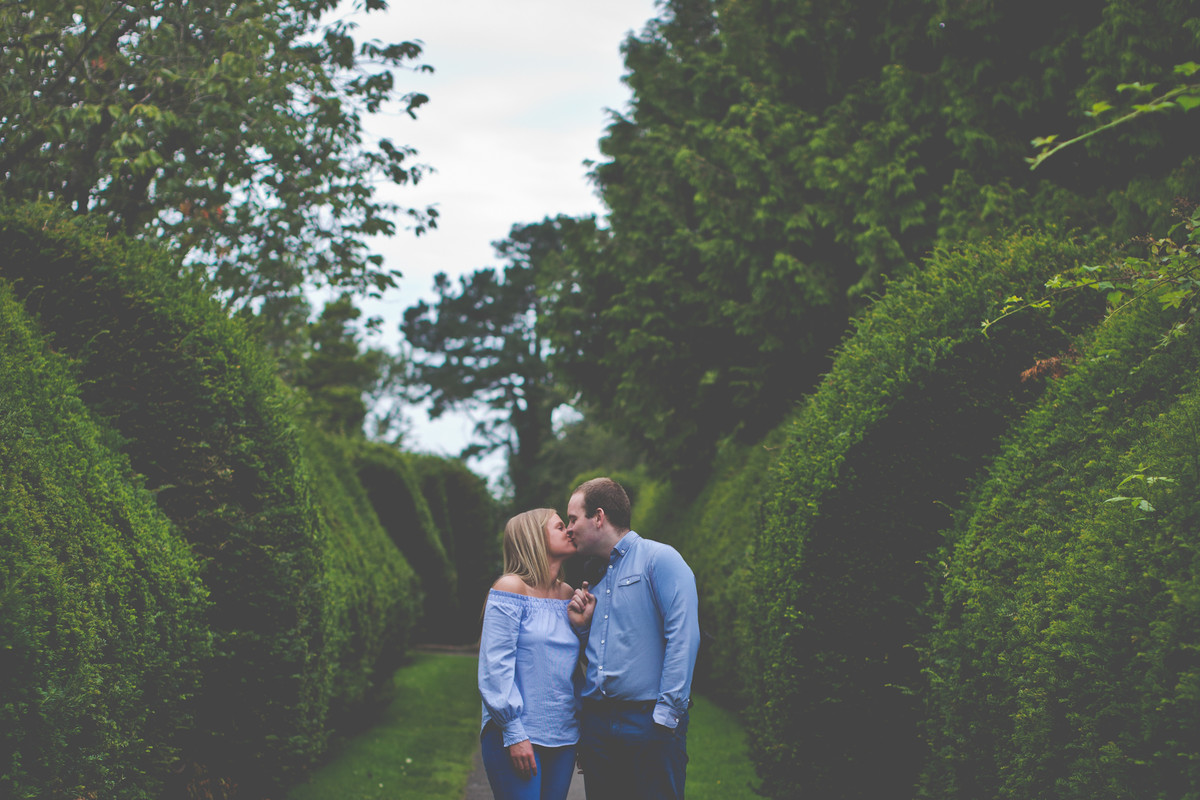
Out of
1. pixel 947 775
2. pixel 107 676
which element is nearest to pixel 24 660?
pixel 107 676

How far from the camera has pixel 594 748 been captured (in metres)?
4.23

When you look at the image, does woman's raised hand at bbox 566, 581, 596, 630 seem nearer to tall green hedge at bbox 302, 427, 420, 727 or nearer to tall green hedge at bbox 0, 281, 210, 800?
tall green hedge at bbox 0, 281, 210, 800

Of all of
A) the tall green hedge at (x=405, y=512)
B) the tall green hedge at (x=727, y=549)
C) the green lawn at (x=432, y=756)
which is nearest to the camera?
the green lawn at (x=432, y=756)

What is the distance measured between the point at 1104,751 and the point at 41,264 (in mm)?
6599

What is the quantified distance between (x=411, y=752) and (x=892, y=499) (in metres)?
6.71

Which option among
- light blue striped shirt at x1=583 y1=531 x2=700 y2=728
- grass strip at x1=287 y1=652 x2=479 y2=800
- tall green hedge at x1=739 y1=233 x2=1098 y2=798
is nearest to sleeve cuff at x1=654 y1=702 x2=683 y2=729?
light blue striped shirt at x1=583 y1=531 x2=700 y2=728

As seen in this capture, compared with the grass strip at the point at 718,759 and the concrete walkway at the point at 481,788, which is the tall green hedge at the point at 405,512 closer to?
the grass strip at the point at 718,759

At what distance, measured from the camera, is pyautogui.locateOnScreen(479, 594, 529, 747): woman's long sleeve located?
4.01 metres

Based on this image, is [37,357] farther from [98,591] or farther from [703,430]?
[703,430]

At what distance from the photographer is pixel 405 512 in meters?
20.0

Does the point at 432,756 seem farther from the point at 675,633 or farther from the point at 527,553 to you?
the point at 675,633

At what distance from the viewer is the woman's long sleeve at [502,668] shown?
4012 mm

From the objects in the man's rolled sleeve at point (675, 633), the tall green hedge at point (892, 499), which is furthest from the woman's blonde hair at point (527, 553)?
the tall green hedge at point (892, 499)

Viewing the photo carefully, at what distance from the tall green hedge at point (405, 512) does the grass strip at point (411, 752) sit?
15.7 feet
